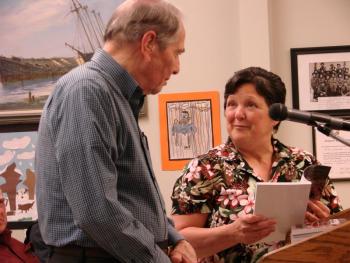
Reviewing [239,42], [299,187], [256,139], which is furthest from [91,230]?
[239,42]

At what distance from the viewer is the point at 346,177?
9.26 feet

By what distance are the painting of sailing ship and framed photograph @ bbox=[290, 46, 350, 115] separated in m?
1.12

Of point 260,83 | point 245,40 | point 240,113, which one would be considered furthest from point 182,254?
point 245,40

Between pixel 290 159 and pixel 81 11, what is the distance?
1.51 meters

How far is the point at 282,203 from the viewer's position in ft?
4.86

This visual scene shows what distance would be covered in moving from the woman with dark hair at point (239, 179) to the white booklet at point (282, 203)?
0.16ft

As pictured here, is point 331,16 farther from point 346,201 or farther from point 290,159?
point 290,159

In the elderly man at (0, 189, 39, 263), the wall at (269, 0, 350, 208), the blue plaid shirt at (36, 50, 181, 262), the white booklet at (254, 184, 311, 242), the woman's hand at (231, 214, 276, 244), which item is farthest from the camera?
the wall at (269, 0, 350, 208)

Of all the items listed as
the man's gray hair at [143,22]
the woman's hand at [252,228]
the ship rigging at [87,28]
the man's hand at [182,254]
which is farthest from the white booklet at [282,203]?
the ship rigging at [87,28]

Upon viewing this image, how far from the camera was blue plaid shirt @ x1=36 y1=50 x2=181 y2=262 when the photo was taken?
1118 mm

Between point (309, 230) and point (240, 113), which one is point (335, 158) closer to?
point (240, 113)

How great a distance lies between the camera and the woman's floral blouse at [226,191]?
5.66 ft

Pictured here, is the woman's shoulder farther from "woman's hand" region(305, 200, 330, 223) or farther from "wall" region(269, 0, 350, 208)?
"wall" region(269, 0, 350, 208)

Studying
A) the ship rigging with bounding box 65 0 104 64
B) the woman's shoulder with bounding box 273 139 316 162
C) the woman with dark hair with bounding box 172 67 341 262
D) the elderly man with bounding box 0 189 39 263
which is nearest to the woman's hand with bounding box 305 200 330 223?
the woman with dark hair with bounding box 172 67 341 262
